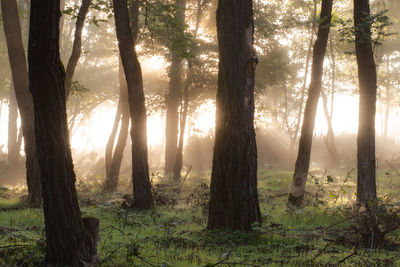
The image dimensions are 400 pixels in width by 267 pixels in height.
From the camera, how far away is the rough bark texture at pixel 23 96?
11.0 meters

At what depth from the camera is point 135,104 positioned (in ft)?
33.4

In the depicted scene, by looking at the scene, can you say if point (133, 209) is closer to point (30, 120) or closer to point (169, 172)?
point (30, 120)

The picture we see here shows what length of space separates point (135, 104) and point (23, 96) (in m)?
3.66

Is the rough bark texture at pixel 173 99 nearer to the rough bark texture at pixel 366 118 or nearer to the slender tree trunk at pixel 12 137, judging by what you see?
the slender tree trunk at pixel 12 137

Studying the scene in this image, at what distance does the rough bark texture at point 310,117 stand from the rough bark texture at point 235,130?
4513 millimetres

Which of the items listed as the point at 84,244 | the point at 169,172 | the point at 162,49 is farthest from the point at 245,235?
the point at 169,172

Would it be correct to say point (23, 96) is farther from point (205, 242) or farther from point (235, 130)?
point (205, 242)

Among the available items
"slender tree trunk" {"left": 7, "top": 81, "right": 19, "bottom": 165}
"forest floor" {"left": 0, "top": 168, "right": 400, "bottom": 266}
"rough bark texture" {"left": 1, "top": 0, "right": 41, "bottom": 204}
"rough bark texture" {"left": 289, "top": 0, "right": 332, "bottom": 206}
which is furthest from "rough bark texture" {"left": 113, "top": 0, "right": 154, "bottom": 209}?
"slender tree trunk" {"left": 7, "top": 81, "right": 19, "bottom": 165}

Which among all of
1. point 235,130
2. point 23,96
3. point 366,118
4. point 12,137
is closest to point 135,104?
point 23,96

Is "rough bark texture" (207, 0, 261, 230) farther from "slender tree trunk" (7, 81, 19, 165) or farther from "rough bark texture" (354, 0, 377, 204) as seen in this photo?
"slender tree trunk" (7, 81, 19, 165)

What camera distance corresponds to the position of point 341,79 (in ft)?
108

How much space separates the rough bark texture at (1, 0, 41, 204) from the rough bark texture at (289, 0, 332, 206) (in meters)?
7.62

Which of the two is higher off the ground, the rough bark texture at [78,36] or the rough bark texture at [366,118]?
the rough bark texture at [78,36]

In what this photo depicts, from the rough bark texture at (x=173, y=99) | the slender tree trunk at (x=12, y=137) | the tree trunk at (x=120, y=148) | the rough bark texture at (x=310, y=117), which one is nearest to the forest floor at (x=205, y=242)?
the rough bark texture at (x=310, y=117)
